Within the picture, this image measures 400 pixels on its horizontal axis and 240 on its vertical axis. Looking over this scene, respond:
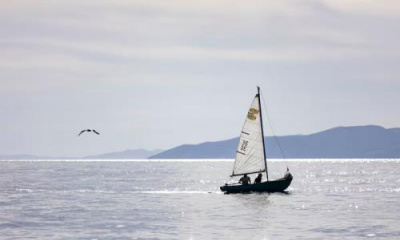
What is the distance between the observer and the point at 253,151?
336ft

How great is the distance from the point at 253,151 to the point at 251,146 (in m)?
0.71

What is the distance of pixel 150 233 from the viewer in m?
60.1

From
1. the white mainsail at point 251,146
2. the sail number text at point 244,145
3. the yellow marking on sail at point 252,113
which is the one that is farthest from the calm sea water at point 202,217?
the yellow marking on sail at point 252,113

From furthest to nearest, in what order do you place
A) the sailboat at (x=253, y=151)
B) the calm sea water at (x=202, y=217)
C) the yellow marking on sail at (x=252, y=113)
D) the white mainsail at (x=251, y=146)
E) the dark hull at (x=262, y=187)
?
1. the white mainsail at (x=251, y=146)
2. the sailboat at (x=253, y=151)
3. the yellow marking on sail at (x=252, y=113)
4. the dark hull at (x=262, y=187)
5. the calm sea water at (x=202, y=217)

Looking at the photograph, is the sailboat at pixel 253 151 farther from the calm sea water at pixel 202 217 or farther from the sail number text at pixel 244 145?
the calm sea water at pixel 202 217

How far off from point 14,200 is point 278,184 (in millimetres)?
33830

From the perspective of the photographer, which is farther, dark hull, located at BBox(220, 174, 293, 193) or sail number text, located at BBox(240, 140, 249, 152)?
sail number text, located at BBox(240, 140, 249, 152)

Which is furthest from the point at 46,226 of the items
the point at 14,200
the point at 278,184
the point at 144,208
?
the point at 278,184

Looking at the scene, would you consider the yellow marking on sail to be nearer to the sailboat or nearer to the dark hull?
the sailboat

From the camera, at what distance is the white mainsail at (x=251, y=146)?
10181 centimetres

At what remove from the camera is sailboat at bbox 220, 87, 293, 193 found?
102m

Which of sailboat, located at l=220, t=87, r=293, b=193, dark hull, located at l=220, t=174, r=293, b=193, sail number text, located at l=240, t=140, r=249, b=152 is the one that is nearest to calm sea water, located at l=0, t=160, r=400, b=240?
dark hull, located at l=220, t=174, r=293, b=193

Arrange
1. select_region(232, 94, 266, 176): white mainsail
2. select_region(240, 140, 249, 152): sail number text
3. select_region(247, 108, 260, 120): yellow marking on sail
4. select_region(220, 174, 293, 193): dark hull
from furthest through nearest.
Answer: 1. select_region(240, 140, 249, 152): sail number text
2. select_region(232, 94, 266, 176): white mainsail
3. select_region(247, 108, 260, 120): yellow marking on sail
4. select_region(220, 174, 293, 193): dark hull

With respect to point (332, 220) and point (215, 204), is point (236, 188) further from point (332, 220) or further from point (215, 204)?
point (332, 220)
